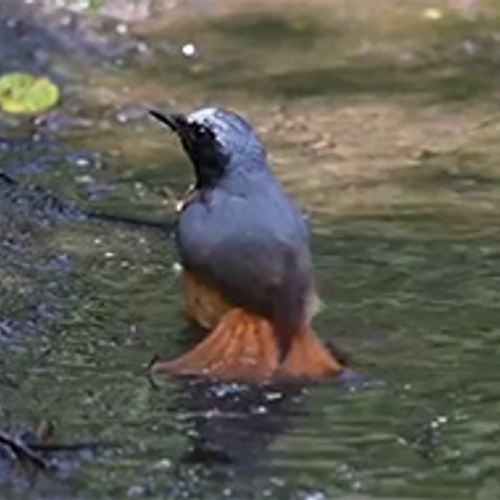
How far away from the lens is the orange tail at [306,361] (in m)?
4.86

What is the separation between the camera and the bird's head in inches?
200

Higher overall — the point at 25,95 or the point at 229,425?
the point at 229,425

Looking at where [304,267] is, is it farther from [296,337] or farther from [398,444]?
[398,444]

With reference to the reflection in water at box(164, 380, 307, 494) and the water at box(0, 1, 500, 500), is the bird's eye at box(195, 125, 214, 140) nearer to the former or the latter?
the water at box(0, 1, 500, 500)

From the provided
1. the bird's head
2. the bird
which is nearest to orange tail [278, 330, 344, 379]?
the bird

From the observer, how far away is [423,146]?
739cm

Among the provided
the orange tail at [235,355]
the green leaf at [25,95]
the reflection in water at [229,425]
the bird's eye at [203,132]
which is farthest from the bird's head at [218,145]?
the green leaf at [25,95]

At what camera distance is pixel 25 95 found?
7.82m

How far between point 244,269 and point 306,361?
0.79ft

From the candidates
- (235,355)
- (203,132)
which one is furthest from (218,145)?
(235,355)

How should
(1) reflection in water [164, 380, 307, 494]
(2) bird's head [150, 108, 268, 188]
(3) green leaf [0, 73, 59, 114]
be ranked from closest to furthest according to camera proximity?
(1) reflection in water [164, 380, 307, 494]
(2) bird's head [150, 108, 268, 188]
(3) green leaf [0, 73, 59, 114]

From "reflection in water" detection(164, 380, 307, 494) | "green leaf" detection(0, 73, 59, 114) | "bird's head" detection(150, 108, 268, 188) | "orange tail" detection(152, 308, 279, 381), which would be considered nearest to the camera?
"reflection in water" detection(164, 380, 307, 494)

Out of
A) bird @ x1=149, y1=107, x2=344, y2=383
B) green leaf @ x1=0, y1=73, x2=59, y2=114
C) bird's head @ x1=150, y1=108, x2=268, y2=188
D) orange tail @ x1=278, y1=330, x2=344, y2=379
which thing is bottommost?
green leaf @ x1=0, y1=73, x2=59, y2=114

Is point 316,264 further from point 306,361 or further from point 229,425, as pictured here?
point 229,425
